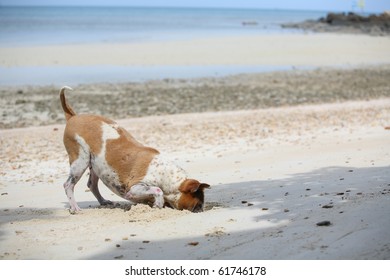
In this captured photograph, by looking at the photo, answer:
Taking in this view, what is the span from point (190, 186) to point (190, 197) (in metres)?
0.14

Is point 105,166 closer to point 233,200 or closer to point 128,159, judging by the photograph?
point 128,159

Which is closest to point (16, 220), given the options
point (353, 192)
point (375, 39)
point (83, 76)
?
point (353, 192)

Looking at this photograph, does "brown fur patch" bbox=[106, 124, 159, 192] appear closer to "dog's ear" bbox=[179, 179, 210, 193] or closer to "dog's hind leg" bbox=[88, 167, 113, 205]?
"dog's ear" bbox=[179, 179, 210, 193]

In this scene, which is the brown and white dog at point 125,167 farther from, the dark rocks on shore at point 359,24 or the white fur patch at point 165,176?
the dark rocks on shore at point 359,24

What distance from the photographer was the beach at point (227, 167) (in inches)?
247

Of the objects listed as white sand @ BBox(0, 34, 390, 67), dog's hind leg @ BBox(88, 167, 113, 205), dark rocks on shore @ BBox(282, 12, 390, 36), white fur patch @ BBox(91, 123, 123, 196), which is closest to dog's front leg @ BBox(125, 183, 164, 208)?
white fur patch @ BBox(91, 123, 123, 196)

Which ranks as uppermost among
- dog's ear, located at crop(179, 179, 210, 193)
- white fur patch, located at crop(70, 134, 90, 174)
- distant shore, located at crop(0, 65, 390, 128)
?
white fur patch, located at crop(70, 134, 90, 174)

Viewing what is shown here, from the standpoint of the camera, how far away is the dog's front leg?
25.0 ft

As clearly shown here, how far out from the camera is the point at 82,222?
7.50m

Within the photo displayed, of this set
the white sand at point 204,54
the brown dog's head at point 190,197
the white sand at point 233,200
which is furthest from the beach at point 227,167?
the white sand at point 204,54

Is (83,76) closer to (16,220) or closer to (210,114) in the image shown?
(210,114)

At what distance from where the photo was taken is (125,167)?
312 inches

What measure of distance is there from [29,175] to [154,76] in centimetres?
1655
